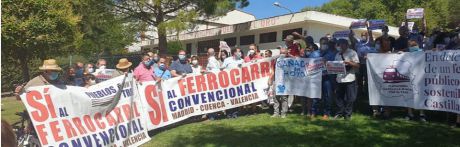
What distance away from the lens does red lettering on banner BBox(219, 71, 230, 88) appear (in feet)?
35.9

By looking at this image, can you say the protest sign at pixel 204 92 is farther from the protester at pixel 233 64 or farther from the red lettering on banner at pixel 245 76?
the protester at pixel 233 64

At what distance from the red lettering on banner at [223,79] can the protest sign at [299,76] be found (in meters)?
1.13

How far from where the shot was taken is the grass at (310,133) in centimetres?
756

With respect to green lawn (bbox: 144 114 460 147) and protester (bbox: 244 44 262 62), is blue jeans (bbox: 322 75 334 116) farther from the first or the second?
protester (bbox: 244 44 262 62)

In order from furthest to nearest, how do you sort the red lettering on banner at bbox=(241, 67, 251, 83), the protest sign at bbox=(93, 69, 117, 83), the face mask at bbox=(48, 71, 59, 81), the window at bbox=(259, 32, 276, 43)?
1. the window at bbox=(259, 32, 276, 43)
2. the protest sign at bbox=(93, 69, 117, 83)
3. the red lettering on banner at bbox=(241, 67, 251, 83)
4. the face mask at bbox=(48, 71, 59, 81)

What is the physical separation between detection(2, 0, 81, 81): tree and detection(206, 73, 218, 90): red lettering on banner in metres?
7.35

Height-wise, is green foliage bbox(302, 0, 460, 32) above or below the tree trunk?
above

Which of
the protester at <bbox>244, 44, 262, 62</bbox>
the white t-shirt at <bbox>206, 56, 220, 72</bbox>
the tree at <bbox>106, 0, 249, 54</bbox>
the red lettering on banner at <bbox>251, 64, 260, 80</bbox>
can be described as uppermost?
the tree at <bbox>106, 0, 249, 54</bbox>

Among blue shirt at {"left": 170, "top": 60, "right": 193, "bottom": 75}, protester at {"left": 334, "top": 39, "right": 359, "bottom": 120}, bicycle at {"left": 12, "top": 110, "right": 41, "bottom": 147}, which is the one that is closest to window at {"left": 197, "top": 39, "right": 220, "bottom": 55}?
blue shirt at {"left": 170, "top": 60, "right": 193, "bottom": 75}

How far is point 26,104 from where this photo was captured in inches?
287

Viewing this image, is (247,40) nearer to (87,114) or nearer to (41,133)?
(87,114)

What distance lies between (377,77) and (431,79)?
1188 mm

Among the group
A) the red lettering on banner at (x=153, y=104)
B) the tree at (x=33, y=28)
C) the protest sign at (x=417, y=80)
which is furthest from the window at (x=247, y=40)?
the red lettering on banner at (x=153, y=104)

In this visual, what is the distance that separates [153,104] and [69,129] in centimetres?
219
